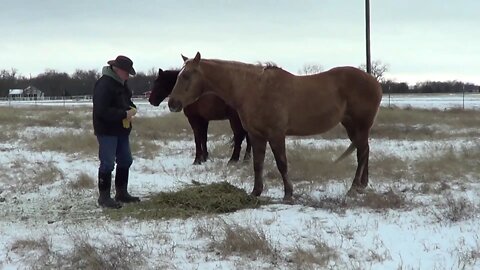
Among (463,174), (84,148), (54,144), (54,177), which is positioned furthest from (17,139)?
(463,174)

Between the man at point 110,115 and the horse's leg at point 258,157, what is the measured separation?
1.66 metres

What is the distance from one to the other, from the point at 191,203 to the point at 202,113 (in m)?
5.30

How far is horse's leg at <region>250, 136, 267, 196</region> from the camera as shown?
7.29 meters

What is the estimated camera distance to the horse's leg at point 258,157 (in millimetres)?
7293

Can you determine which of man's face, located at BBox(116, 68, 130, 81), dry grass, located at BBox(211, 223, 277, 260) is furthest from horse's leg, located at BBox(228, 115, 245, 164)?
dry grass, located at BBox(211, 223, 277, 260)

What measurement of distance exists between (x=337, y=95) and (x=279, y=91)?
3.08 ft

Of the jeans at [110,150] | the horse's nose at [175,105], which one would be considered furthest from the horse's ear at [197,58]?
the jeans at [110,150]

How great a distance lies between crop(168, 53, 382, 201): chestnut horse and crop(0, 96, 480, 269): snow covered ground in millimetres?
907

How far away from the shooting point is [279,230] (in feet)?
18.1

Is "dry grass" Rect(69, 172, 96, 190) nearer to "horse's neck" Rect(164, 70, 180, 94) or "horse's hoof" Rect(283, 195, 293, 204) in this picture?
"horse's hoof" Rect(283, 195, 293, 204)

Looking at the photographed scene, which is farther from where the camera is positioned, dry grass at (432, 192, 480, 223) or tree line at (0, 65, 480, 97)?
tree line at (0, 65, 480, 97)

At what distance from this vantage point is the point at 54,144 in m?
14.0

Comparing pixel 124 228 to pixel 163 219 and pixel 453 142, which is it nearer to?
pixel 163 219

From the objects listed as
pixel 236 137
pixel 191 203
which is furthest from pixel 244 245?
pixel 236 137
